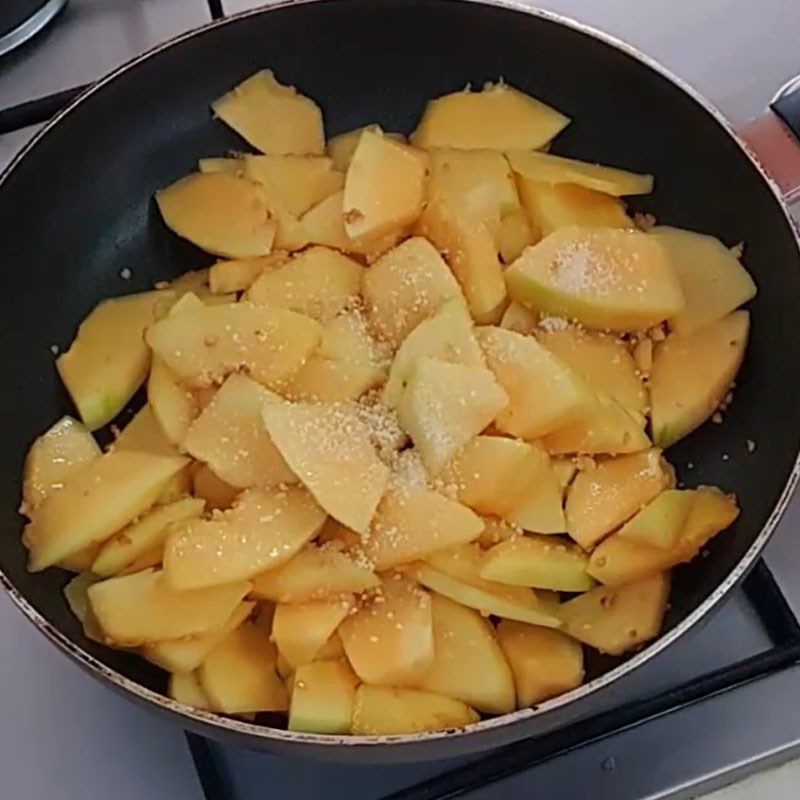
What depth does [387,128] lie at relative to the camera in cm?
103

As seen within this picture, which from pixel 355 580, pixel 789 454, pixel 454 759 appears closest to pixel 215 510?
pixel 355 580

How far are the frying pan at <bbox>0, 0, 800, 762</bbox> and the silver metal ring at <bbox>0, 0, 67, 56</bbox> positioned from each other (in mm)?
167

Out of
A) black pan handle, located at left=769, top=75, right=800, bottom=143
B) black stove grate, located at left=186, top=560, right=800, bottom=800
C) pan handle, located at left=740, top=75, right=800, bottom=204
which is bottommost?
black stove grate, located at left=186, top=560, right=800, bottom=800

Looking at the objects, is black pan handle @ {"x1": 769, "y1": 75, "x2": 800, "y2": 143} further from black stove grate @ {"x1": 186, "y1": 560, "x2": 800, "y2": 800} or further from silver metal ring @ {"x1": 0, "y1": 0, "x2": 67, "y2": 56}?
silver metal ring @ {"x1": 0, "y1": 0, "x2": 67, "y2": 56}

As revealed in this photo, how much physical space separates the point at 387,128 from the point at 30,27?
0.31 m

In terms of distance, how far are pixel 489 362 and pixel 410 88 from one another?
29 cm

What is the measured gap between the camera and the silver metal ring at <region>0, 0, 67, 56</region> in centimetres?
107

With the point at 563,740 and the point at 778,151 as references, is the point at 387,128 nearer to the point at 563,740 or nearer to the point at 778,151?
the point at 778,151

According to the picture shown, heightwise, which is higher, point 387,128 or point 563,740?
point 387,128

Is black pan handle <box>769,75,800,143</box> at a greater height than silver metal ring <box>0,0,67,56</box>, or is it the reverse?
silver metal ring <box>0,0,67,56</box>

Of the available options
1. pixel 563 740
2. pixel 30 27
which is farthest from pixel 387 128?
pixel 563 740

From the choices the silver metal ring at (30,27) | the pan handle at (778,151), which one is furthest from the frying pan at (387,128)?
the silver metal ring at (30,27)

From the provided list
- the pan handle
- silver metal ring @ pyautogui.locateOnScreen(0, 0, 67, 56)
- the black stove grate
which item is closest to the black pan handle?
the pan handle

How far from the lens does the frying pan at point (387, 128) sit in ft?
2.82
